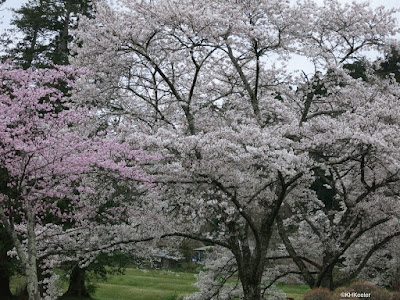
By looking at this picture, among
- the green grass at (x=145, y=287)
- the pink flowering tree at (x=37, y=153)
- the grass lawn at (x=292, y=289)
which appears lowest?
the grass lawn at (x=292, y=289)

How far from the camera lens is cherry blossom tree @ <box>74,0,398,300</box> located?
30.0 ft

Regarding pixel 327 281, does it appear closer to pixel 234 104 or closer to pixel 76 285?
pixel 234 104

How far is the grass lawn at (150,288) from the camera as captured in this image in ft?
75.0

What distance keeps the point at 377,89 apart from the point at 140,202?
7.19 meters

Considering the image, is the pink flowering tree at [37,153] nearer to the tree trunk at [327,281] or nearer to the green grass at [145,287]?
the tree trunk at [327,281]

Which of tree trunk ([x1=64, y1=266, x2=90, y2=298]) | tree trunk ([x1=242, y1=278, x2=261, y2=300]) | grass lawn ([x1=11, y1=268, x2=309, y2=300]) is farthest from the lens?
grass lawn ([x1=11, y1=268, x2=309, y2=300])

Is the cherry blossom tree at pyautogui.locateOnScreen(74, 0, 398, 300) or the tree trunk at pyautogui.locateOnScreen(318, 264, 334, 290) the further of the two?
the tree trunk at pyautogui.locateOnScreen(318, 264, 334, 290)

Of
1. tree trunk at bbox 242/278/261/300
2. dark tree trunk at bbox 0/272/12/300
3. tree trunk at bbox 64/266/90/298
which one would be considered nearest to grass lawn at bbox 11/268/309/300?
tree trunk at bbox 64/266/90/298

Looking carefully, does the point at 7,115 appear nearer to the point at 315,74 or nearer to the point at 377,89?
the point at 315,74

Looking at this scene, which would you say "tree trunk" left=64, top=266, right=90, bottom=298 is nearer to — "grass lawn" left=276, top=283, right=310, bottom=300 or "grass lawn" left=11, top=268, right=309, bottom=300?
"grass lawn" left=11, top=268, right=309, bottom=300

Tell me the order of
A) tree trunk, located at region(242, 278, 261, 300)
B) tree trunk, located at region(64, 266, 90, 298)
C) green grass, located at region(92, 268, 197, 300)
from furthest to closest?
green grass, located at region(92, 268, 197, 300), tree trunk, located at region(64, 266, 90, 298), tree trunk, located at region(242, 278, 261, 300)

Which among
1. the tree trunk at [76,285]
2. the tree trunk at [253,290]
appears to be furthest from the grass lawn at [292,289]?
the tree trunk at [253,290]

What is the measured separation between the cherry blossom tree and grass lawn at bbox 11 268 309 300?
9.06 meters

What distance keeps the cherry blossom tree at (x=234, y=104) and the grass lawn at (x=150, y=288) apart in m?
9.06
